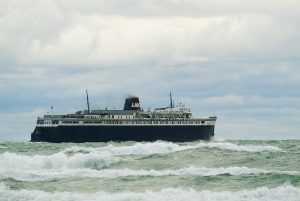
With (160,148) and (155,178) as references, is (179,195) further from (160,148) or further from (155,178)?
(160,148)

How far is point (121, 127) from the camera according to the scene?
116 meters

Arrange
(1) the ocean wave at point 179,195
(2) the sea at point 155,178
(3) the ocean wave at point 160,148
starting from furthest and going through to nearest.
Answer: (3) the ocean wave at point 160,148 → (2) the sea at point 155,178 → (1) the ocean wave at point 179,195

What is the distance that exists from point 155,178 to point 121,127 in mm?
80654

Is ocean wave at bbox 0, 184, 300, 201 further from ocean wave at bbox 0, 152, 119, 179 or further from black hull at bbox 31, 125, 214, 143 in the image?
black hull at bbox 31, 125, 214, 143

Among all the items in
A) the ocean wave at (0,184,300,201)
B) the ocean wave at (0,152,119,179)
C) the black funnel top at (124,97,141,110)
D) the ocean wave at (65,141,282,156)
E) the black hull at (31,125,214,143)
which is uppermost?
the black funnel top at (124,97,141,110)

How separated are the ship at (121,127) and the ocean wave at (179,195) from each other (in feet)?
272

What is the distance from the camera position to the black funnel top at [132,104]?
418ft

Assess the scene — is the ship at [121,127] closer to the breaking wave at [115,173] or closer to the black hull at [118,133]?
the black hull at [118,133]

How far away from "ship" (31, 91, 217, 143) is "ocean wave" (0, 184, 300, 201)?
83.0m

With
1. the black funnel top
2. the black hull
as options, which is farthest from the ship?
the black funnel top

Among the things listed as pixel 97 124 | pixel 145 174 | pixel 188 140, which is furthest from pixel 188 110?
pixel 145 174

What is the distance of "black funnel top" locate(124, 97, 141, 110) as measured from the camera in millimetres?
127438

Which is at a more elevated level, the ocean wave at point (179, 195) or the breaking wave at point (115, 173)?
the breaking wave at point (115, 173)

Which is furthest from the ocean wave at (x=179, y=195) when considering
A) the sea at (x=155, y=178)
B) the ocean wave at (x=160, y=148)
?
the ocean wave at (x=160, y=148)
